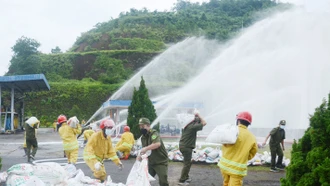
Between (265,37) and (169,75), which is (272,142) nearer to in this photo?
(265,37)

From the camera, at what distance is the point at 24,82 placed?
26562 mm

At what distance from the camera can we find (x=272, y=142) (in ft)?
34.7

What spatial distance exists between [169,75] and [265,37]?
89.8ft

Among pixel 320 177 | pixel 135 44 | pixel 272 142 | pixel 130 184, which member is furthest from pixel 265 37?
pixel 135 44

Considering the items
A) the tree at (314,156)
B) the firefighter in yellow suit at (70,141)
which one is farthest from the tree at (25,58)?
the tree at (314,156)

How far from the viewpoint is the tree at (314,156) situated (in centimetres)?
337

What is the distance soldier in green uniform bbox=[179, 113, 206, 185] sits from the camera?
27.8 feet

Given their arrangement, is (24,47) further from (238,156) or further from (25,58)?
(238,156)

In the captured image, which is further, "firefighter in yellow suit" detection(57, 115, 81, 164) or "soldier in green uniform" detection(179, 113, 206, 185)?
"firefighter in yellow suit" detection(57, 115, 81, 164)

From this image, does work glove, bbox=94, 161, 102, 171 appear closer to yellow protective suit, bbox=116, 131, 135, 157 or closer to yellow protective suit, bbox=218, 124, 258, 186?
yellow protective suit, bbox=218, 124, 258, 186

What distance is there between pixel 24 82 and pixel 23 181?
2224 centimetres

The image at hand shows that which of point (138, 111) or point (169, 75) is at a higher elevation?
point (169, 75)

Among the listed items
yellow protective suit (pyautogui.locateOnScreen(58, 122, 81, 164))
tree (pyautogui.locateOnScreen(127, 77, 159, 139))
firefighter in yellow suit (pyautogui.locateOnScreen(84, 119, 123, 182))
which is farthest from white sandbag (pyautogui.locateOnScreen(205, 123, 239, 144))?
tree (pyautogui.locateOnScreen(127, 77, 159, 139))

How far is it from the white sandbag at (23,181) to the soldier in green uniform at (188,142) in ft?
11.6
